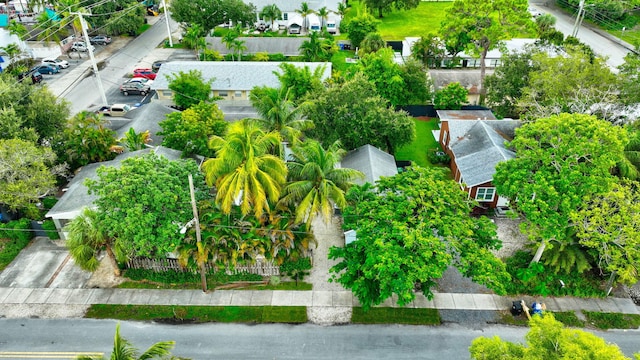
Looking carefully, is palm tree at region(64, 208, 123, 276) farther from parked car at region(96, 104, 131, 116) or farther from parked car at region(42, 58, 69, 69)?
parked car at region(42, 58, 69, 69)

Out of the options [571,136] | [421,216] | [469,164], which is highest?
[571,136]

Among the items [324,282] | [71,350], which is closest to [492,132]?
[324,282]

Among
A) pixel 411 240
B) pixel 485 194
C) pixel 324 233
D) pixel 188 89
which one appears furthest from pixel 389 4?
pixel 411 240

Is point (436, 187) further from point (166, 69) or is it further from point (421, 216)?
point (166, 69)

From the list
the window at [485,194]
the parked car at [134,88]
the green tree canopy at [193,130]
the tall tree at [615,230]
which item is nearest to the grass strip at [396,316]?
the tall tree at [615,230]

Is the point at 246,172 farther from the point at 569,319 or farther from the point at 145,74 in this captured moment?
the point at 145,74

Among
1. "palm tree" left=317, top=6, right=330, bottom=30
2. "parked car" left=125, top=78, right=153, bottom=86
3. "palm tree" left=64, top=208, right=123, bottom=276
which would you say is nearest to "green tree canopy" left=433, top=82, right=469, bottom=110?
"palm tree" left=317, top=6, right=330, bottom=30

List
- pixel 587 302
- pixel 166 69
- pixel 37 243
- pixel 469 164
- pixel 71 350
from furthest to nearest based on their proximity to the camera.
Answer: pixel 166 69 < pixel 469 164 < pixel 37 243 < pixel 587 302 < pixel 71 350
